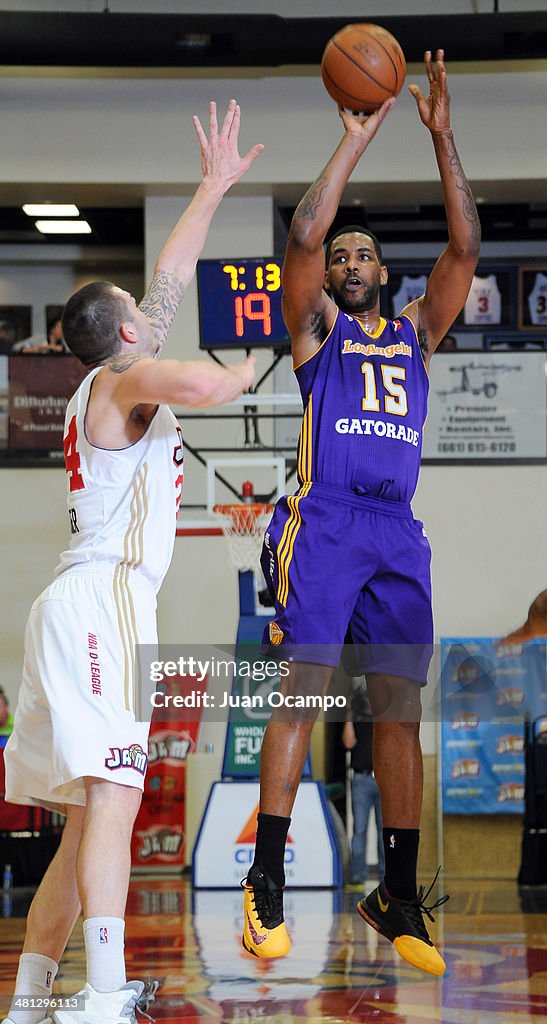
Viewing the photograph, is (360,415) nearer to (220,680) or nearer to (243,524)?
(243,524)

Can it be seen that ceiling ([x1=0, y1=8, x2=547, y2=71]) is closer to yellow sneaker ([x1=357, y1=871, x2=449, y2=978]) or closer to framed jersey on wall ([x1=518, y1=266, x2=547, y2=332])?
framed jersey on wall ([x1=518, y1=266, x2=547, y2=332])

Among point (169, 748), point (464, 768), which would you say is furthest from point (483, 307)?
point (169, 748)

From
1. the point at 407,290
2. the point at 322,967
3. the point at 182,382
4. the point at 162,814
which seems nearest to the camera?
the point at 182,382

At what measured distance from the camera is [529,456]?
38.8ft

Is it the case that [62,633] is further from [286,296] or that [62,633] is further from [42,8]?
[42,8]

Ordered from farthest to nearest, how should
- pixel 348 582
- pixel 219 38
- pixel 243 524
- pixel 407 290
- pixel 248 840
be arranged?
pixel 407 290 → pixel 219 38 → pixel 248 840 → pixel 243 524 → pixel 348 582

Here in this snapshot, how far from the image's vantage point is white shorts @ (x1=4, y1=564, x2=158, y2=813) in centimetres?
347

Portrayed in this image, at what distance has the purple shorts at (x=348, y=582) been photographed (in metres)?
3.94

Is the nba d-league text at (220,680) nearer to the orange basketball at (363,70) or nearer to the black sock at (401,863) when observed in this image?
the black sock at (401,863)

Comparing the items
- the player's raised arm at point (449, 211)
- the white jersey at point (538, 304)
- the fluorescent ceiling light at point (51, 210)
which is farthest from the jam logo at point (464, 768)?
the player's raised arm at point (449, 211)

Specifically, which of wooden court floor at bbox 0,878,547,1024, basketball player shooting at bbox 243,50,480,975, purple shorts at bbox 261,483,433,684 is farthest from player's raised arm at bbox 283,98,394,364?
wooden court floor at bbox 0,878,547,1024

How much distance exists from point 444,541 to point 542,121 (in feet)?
14.0

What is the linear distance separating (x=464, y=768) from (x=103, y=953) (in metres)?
7.89

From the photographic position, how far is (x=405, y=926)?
13.1 ft
